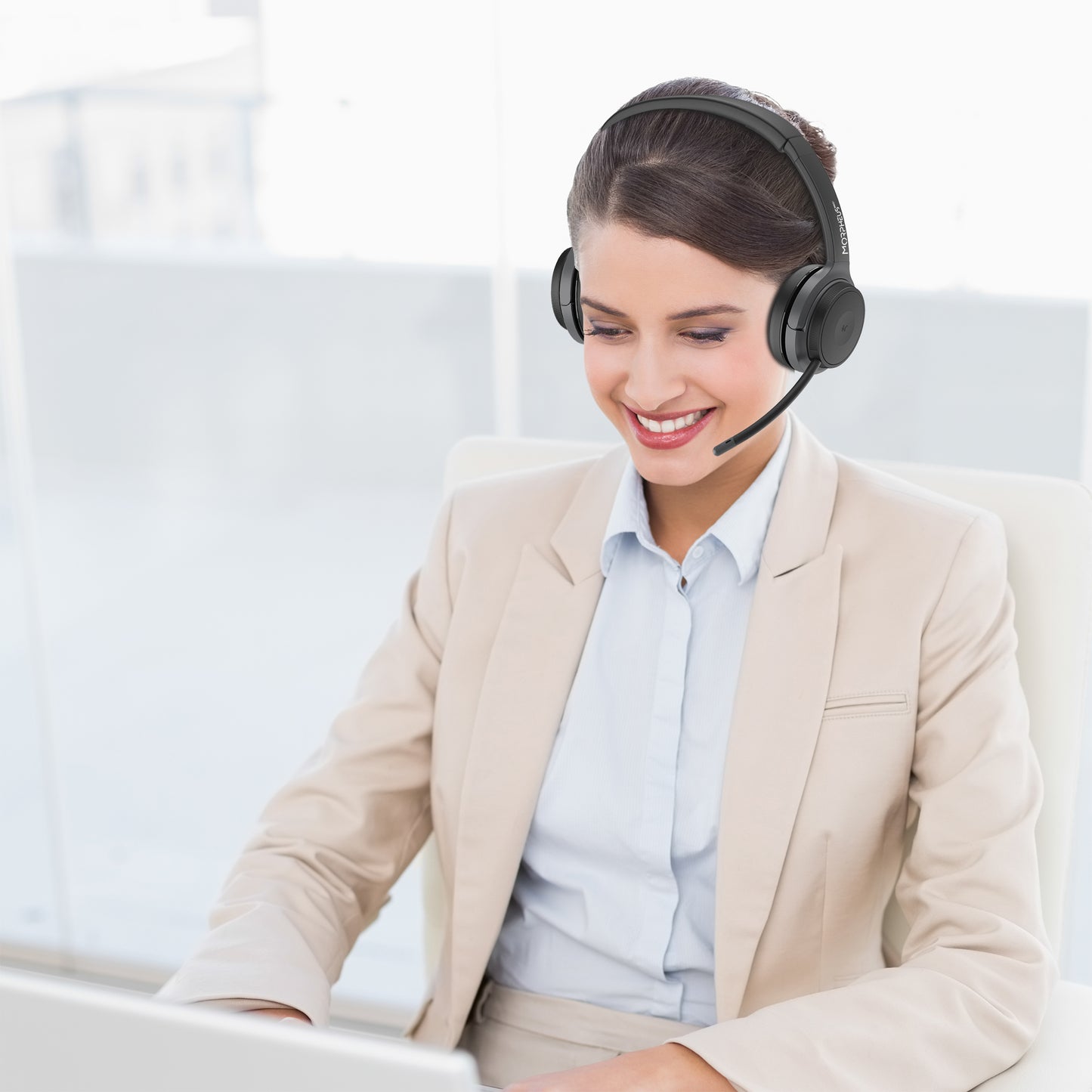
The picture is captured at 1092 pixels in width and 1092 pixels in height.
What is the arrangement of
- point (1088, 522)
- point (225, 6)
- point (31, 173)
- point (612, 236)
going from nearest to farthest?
point (612, 236), point (1088, 522), point (225, 6), point (31, 173)

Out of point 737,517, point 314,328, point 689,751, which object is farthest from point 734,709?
point 314,328

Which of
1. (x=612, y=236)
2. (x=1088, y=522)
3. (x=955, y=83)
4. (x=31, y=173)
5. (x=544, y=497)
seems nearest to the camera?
(x=612, y=236)

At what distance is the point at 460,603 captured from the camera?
130 centimetres

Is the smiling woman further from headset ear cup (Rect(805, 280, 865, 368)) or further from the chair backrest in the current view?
the chair backrest

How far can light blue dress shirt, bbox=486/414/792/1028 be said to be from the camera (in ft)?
3.88

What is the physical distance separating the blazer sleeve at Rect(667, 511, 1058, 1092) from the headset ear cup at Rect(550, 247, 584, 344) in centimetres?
41

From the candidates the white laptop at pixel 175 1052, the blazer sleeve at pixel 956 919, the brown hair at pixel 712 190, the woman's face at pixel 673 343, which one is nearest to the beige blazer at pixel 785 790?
the blazer sleeve at pixel 956 919

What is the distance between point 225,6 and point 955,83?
1.08 meters

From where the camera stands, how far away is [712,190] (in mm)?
1054

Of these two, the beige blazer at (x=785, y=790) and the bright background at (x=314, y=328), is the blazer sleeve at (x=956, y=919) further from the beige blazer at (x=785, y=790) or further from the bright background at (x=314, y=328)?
the bright background at (x=314, y=328)

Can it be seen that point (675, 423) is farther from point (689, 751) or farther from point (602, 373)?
point (689, 751)

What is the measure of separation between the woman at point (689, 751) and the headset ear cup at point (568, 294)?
5 centimetres

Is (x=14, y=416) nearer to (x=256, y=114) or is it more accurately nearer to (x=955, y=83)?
(x=256, y=114)

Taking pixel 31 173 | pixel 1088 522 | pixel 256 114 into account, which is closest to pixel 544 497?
pixel 1088 522
